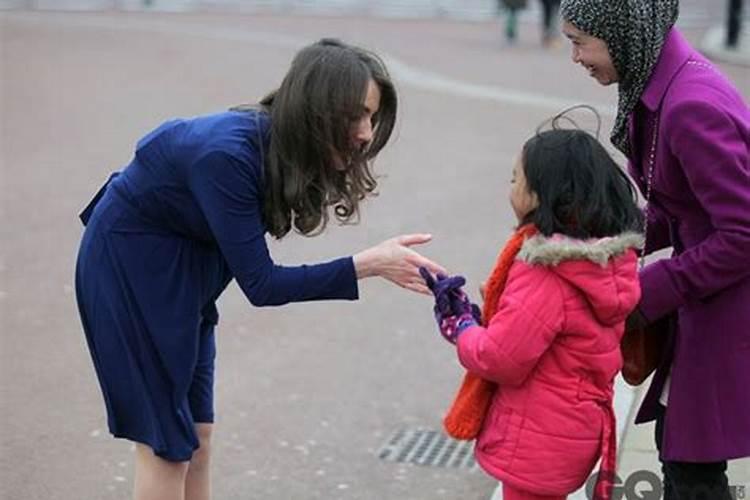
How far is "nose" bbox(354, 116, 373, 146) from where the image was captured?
10.5 ft

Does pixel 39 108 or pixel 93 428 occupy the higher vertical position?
pixel 93 428

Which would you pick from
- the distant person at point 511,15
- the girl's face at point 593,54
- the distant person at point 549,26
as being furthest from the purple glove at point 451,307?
the distant person at point 511,15

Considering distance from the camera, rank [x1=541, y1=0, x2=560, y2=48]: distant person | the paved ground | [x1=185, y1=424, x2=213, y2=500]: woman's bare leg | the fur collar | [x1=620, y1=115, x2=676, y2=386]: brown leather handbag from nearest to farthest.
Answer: the fur collar
[x1=620, y1=115, x2=676, y2=386]: brown leather handbag
[x1=185, y1=424, x2=213, y2=500]: woman's bare leg
the paved ground
[x1=541, y1=0, x2=560, y2=48]: distant person

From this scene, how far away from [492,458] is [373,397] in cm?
247

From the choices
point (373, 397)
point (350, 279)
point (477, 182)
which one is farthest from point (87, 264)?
point (477, 182)

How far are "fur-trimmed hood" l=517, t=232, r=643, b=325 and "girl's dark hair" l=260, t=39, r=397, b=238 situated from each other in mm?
492

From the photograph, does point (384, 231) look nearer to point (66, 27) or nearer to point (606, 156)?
point (606, 156)

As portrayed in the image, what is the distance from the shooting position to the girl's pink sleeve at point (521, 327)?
3.04 meters

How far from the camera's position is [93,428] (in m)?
5.22

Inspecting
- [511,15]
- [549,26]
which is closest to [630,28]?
[549,26]

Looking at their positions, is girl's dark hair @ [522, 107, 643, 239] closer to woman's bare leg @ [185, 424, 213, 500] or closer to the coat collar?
the coat collar

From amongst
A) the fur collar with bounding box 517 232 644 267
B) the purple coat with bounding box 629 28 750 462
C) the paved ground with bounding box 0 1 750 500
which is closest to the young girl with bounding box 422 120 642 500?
the fur collar with bounding box 517 232 644 267

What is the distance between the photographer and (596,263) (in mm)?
3037

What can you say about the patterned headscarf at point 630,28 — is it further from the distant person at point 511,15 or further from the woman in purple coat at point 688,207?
the distant person at point 511,15
